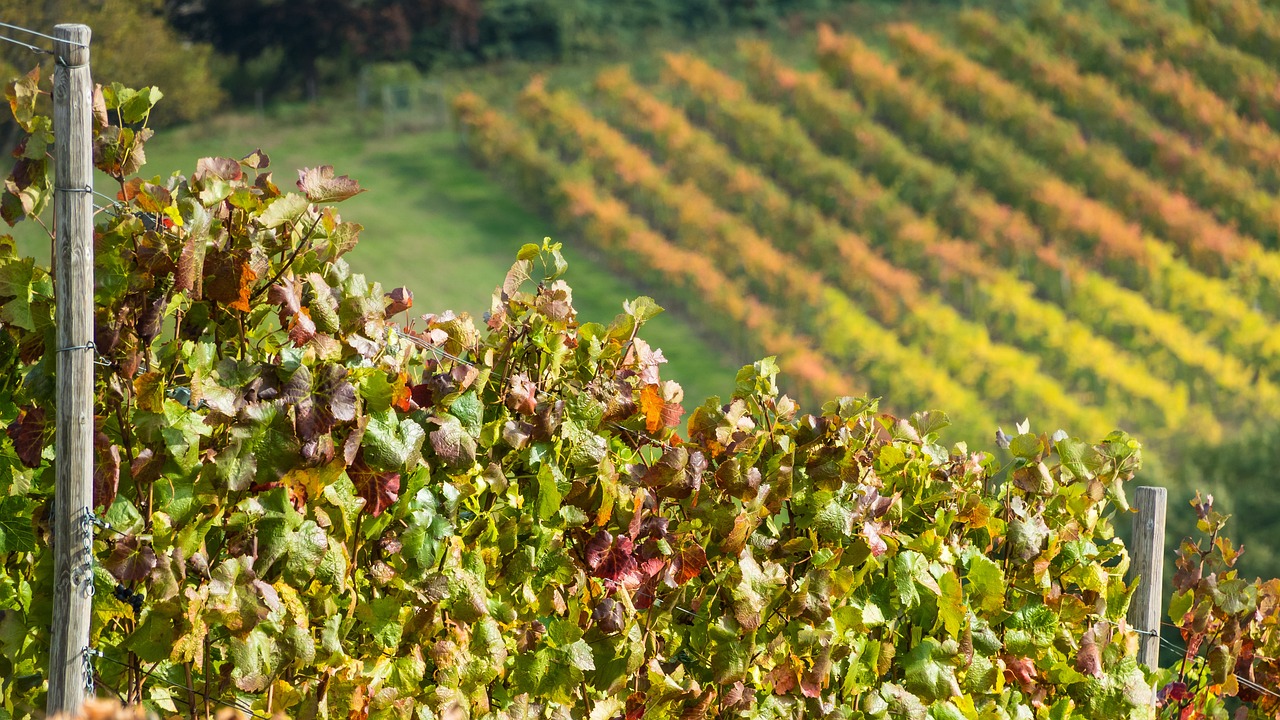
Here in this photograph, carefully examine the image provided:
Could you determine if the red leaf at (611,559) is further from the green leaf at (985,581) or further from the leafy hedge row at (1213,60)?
the leafy hedge row at (1213,60)

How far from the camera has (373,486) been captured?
1441mm

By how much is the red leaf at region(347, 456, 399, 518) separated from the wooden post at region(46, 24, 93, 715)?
0.30m

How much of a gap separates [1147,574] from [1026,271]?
33.2 ft

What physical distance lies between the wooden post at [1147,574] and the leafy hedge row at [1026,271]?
27.8ft

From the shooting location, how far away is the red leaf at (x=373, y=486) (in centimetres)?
144

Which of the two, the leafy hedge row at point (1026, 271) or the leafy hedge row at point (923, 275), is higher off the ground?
the leafy hedge row at point (1026, 271)

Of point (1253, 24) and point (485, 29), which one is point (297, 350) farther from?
point (1253, 24)

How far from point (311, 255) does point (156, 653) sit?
50 centimetres

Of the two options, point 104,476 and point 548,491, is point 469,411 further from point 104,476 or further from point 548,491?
point 104,476

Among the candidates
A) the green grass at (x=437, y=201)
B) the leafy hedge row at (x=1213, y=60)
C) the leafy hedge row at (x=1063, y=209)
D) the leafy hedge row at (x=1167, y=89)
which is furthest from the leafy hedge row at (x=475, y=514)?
the leafy hedge row at (x=1213, y=60)

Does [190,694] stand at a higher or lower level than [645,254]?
higher

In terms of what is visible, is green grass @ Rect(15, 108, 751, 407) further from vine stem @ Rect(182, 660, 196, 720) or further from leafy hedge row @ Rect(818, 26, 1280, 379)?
vine stem @ Rect(182, 660, 196, 720)

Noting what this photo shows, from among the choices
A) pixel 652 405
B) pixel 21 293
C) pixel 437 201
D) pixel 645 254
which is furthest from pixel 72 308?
pixel 437 201

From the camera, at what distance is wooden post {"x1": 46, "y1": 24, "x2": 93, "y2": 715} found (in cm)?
127
